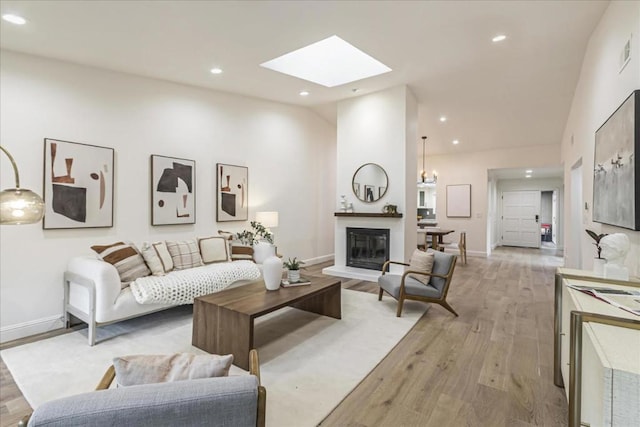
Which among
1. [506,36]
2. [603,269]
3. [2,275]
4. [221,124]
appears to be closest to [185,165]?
[221,124]

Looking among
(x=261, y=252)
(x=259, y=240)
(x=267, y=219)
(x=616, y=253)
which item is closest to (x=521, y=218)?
(x=267, y=219)

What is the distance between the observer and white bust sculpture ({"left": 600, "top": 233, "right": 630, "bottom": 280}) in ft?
6.28

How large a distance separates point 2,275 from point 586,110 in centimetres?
690

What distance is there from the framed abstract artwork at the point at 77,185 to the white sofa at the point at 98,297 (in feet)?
1.78

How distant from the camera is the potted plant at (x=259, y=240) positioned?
4.74 m

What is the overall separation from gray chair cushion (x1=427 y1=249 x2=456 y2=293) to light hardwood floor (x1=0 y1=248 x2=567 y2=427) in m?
0.38

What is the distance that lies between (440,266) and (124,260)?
3597 millimetres

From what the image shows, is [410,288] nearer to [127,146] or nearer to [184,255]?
[184,255]

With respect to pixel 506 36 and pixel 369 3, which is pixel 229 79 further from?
pixel 506 36

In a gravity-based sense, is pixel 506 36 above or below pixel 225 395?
above

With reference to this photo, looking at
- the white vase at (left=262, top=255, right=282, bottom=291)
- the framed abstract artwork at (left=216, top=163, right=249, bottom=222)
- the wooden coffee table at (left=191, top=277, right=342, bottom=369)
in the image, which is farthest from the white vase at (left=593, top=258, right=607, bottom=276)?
the framed abstract artwork at (left=216, top=163, right=249, bottom=222)

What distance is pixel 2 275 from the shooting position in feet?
9.94

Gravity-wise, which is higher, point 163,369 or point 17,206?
point 17,206

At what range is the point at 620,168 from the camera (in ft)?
7.45
